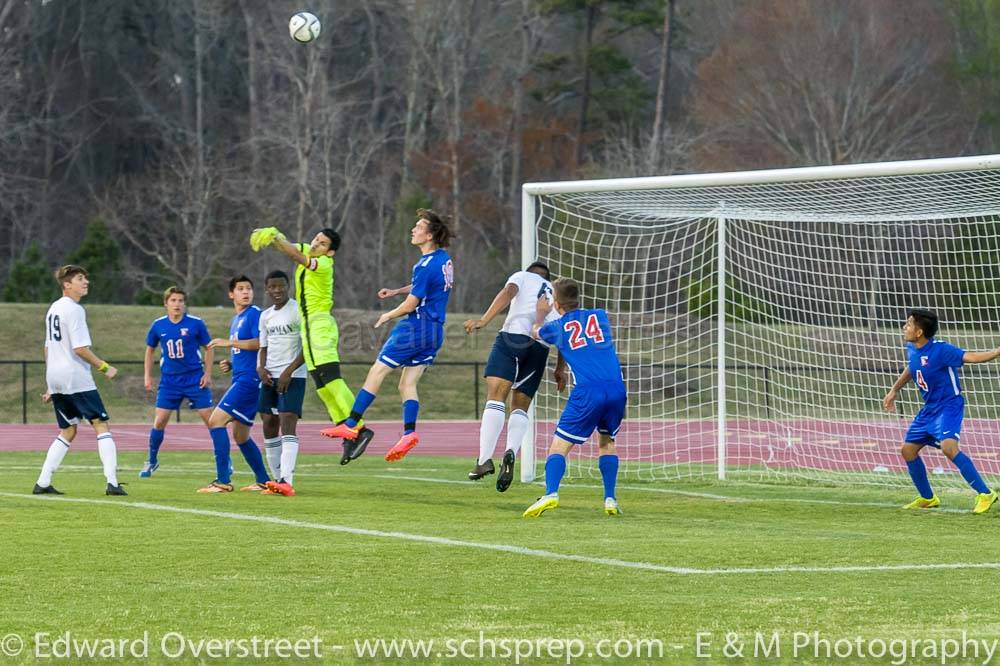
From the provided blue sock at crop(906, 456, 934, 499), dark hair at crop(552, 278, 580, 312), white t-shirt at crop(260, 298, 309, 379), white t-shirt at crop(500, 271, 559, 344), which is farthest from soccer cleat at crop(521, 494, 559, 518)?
blue sock at crop(906, 456, 934, 499)

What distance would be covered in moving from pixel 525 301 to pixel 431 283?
1303 mm

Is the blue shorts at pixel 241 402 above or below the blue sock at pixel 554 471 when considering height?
above

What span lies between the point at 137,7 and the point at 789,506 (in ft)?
157

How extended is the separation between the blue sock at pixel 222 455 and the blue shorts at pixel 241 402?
10.6 inches

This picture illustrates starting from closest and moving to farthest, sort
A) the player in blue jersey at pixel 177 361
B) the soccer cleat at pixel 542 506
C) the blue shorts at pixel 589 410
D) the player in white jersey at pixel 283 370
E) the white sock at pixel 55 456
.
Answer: the blue shorts at pixel 589 410
the soccer cleat at pixel 542 506
the white sock at pixel 55 456
the player in white jersey at pixel 283 370
the player in blue jersey at pixel 177 361

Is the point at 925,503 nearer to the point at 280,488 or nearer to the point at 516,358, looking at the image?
the point at 516,358

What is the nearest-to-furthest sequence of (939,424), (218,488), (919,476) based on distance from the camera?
(939,424) < (919,476) < (218,488)

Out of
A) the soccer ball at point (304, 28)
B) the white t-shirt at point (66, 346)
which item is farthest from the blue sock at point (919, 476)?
the soccer ball at point (304, 28)

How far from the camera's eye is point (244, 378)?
1427 cm

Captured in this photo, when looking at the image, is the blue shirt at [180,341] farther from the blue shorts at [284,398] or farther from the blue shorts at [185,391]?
the blue shorts at [284,398]

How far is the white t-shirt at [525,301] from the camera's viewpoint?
13.8 meters

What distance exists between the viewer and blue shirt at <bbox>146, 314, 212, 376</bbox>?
16594 mm

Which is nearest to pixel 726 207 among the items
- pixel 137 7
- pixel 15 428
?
pixel 15 428

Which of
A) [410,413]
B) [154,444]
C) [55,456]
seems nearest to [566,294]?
[410,413]
